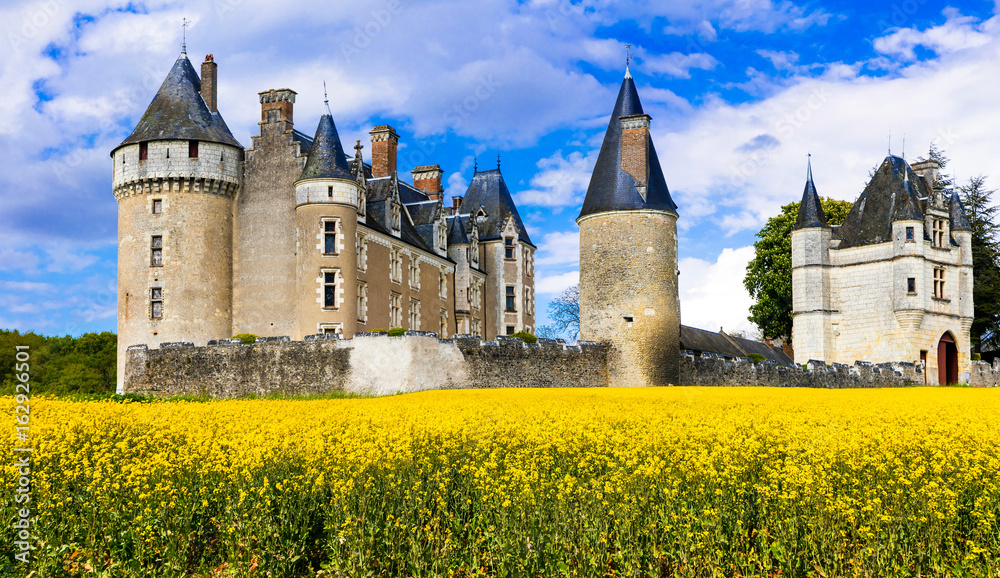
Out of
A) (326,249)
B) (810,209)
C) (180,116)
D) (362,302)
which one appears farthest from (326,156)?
(810,209)

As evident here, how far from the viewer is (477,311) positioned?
4691 cm

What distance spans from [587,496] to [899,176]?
43532 mm

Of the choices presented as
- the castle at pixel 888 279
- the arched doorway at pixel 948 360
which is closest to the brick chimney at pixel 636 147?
the castle at pixel 888 279

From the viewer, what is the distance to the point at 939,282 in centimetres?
4553

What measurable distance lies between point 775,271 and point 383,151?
77.9ft

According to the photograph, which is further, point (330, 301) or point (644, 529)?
point (330, 301)

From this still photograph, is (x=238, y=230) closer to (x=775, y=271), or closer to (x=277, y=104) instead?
(x=277, y=104)

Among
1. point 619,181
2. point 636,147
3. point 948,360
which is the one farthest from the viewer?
point 948,360

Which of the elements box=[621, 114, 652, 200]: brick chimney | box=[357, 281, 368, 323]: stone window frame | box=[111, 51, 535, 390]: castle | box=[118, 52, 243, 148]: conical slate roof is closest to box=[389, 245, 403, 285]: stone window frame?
box=[111, 51, 535, 390]: castle

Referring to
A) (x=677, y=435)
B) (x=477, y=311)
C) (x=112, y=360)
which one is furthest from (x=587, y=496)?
(x=112, y=360)

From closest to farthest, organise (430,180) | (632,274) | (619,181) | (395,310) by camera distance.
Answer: (632,274), (619,181), (395,310), (430,180)

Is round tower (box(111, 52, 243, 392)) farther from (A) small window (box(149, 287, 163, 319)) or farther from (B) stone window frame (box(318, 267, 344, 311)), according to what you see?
(B) stone window frame (box(318, 267, 344, 311))

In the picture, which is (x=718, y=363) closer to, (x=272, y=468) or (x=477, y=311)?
(x=477, y=311)

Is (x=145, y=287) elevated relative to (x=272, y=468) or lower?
elevated
